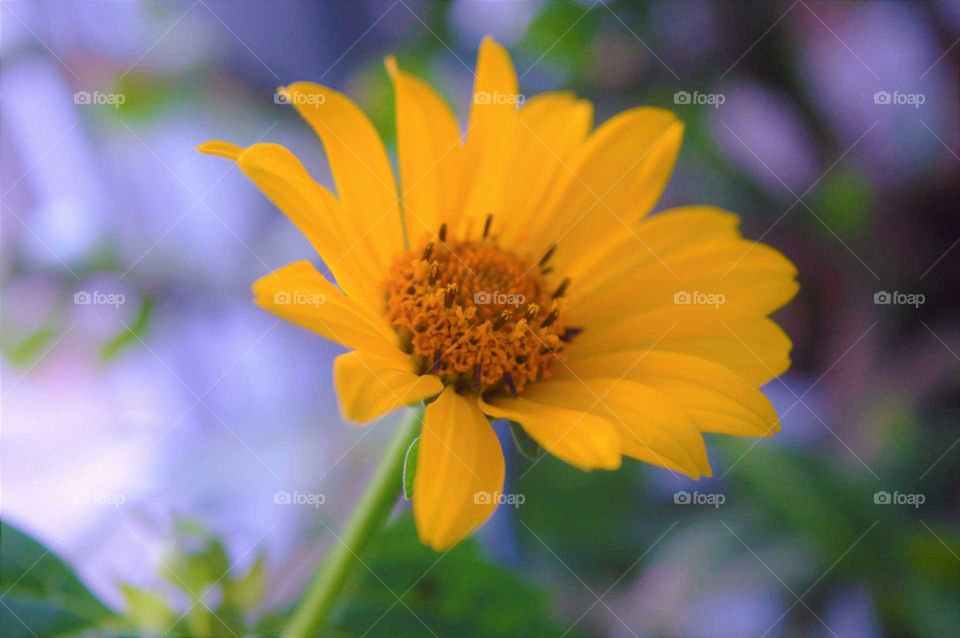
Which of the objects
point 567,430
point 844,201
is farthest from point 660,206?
Answer: point 567,430

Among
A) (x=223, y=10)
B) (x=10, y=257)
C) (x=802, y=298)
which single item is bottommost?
(x=10, y=257)

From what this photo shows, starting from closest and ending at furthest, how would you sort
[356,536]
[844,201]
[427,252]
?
[356,536], [427,252], [844,201]

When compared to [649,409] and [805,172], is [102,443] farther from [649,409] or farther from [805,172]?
[805,172]

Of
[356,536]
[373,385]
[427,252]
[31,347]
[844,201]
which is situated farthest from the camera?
[844,201]

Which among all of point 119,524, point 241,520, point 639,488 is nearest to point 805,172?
point 639,488

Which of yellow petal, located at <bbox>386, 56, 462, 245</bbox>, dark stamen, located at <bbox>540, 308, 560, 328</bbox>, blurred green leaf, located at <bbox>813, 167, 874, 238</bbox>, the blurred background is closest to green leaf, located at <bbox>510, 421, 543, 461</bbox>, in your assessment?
dark stamen, located at <bbox>540, 308, 560, 328</bbox>

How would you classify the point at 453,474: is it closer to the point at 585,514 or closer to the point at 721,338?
the point at 721,338
